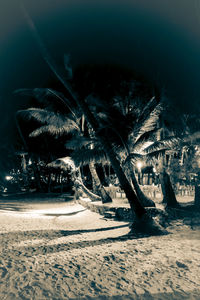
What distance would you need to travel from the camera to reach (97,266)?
4.07m

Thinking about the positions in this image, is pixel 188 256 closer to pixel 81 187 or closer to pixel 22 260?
pixel 22 260

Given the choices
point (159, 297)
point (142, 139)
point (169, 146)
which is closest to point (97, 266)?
point (159, 297)

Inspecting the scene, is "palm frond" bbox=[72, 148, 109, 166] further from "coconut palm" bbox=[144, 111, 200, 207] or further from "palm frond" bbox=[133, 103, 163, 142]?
"palm frond" bbox=[133, 103, 163, 142]

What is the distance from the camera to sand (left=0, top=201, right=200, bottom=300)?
10.2 feet

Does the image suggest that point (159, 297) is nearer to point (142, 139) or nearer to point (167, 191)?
point (142, 139)

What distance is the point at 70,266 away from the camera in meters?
4.05

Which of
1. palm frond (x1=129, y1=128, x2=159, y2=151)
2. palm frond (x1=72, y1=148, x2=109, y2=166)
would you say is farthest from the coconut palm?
palm frond (x1=72, y1=148, x2=109, y2=166)

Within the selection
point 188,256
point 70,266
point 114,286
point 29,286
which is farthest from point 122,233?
point 29,286

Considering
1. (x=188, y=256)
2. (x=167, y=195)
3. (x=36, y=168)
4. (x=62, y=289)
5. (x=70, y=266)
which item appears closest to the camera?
(x=62, y=289)

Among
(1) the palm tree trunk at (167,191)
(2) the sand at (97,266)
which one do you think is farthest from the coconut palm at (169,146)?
(2) the sand at (97,266)

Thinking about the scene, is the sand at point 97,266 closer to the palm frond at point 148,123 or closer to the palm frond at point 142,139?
the palm frond at point 142,139

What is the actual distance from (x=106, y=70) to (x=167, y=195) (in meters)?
9.84

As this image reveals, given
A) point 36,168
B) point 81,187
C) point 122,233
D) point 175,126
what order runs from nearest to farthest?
point 122,233, point 175,126, point 81,187, point 36,168

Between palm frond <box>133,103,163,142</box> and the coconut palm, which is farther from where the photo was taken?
palm frond <box>133,103,163,142</box>
